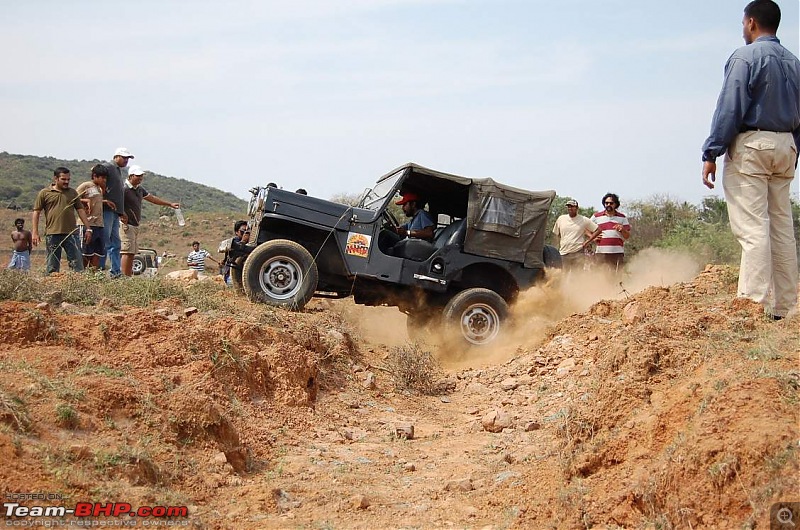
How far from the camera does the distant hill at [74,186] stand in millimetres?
42438

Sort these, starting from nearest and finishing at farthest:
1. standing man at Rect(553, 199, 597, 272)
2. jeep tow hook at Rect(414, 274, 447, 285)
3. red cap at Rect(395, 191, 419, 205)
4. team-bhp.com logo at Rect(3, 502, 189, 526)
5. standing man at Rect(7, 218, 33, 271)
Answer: team-bhp.com logo at Rect(3, 502, 189, 526) < jeep tow hook at Rect(414, 274, 447, 285) < red cap at Rect(395, 191, 419, 205) < standing man at Rect(553, 199, 597, 272) < standing man at Rect(7, 218, 33, 271)

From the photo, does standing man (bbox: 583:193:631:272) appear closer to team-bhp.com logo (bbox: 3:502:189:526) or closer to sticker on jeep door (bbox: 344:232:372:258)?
sticker on jeep door (bbox: 344:232:372:258)

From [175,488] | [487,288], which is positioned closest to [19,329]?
[175,488]

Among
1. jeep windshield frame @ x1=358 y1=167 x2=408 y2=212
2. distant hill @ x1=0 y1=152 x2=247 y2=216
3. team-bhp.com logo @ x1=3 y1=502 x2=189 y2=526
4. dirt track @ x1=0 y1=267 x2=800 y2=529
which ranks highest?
distant hill @ x1=0 y1=152 x2=247 y2=216

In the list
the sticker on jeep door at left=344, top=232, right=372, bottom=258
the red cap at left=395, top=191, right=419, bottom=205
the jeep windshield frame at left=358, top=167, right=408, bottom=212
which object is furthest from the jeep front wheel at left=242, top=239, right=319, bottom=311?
the red cap at left=395, top=191, right=419, bottom=205

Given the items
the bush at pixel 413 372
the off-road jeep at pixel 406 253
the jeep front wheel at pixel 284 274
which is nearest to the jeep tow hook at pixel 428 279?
the off-road jeep at pixel 406 253

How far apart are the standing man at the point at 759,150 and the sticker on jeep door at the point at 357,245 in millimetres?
4375

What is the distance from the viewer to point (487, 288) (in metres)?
9.62

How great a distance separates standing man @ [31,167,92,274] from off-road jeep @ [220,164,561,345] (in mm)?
1662

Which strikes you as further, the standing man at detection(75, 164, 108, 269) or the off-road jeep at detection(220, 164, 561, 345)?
the standing man at detection(75, 164, 108, 269)

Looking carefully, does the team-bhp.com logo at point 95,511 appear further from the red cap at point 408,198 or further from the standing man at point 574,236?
the standing man at point 574,236

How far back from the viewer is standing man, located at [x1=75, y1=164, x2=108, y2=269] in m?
9.14

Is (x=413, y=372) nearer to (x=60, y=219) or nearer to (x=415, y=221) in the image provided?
(x=415, y=221)

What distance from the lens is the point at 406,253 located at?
912cm
